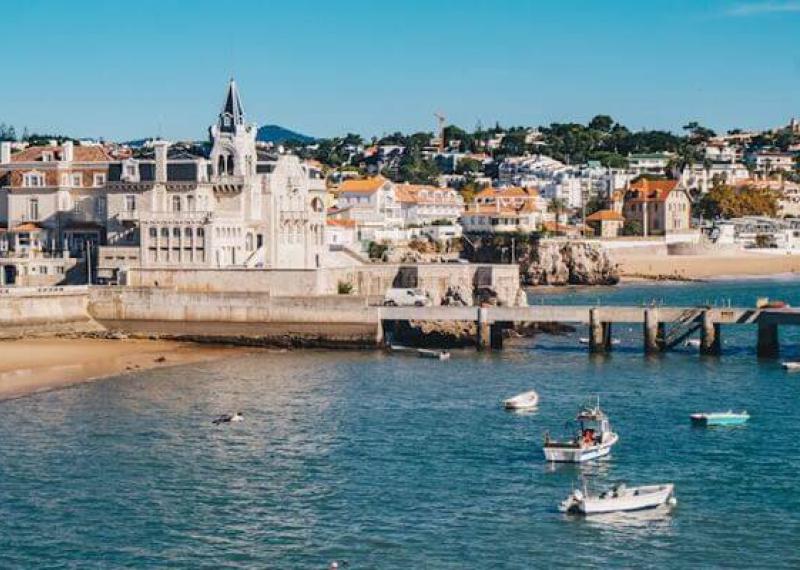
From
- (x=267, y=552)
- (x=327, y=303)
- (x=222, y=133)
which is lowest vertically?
(x=267, y=552)

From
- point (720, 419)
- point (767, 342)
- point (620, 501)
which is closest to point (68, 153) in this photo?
point (767, 342)

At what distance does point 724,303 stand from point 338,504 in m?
81.5

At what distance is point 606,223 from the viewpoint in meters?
190

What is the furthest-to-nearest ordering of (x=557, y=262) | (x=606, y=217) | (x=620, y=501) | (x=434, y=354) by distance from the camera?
1. (x=606, y=217)
2. (x=557, y=262)
3. (x=434, y=354)
4. (x=620, y=501)

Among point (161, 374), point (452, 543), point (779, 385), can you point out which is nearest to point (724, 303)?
point (779, 385)

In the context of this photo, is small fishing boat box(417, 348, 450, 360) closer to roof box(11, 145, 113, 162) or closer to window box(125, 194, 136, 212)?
window box(125, 194, 136, 212)

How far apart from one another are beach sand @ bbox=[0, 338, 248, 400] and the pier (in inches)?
491

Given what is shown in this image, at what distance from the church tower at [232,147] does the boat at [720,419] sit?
4604 centimetres

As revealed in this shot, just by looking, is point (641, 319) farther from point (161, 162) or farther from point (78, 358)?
point (161, 162)

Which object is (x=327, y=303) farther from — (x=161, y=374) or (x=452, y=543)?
(x=452, y=543)

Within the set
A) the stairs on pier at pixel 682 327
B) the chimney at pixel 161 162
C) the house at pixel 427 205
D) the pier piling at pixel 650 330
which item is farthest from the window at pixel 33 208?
the house at pixel 427 205

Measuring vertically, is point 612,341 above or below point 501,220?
below

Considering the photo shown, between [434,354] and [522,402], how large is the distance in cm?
1906

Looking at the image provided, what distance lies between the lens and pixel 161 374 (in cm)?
7275
